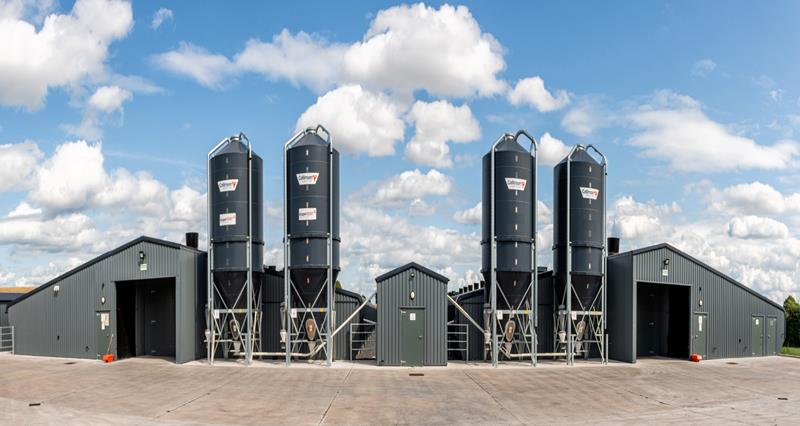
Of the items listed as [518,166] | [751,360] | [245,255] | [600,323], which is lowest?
[751,360]

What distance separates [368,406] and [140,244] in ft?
57.9

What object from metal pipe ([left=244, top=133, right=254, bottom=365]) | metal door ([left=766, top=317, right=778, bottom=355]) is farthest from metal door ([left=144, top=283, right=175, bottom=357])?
metal door ([left=766, top=317, right=778, bottom=355])

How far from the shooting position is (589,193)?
33469 mm

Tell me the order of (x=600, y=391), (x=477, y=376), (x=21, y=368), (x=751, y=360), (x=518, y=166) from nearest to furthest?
1. (x=600, y=391)
2. (x=477, y=376)
3. (x=21, y=368)
4. (x=518, y=166)
5. (x=751, y=360)

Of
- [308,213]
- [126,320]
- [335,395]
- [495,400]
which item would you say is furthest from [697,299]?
[126,320]

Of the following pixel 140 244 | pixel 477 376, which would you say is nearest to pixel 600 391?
pixel 477 376

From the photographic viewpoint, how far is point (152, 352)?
35.8 meters

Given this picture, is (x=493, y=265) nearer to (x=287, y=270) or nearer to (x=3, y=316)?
(x=287, y=270)

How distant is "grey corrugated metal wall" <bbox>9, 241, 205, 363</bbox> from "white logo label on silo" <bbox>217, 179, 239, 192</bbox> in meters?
3.50

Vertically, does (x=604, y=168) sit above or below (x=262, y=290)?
above

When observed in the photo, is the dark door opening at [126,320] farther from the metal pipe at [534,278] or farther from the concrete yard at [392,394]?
the metal pipe at [534,278]

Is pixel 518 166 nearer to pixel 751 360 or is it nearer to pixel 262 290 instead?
pixel 262 290

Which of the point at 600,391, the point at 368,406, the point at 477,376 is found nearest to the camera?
the point at 368,406

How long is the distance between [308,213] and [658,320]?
20.5 m
